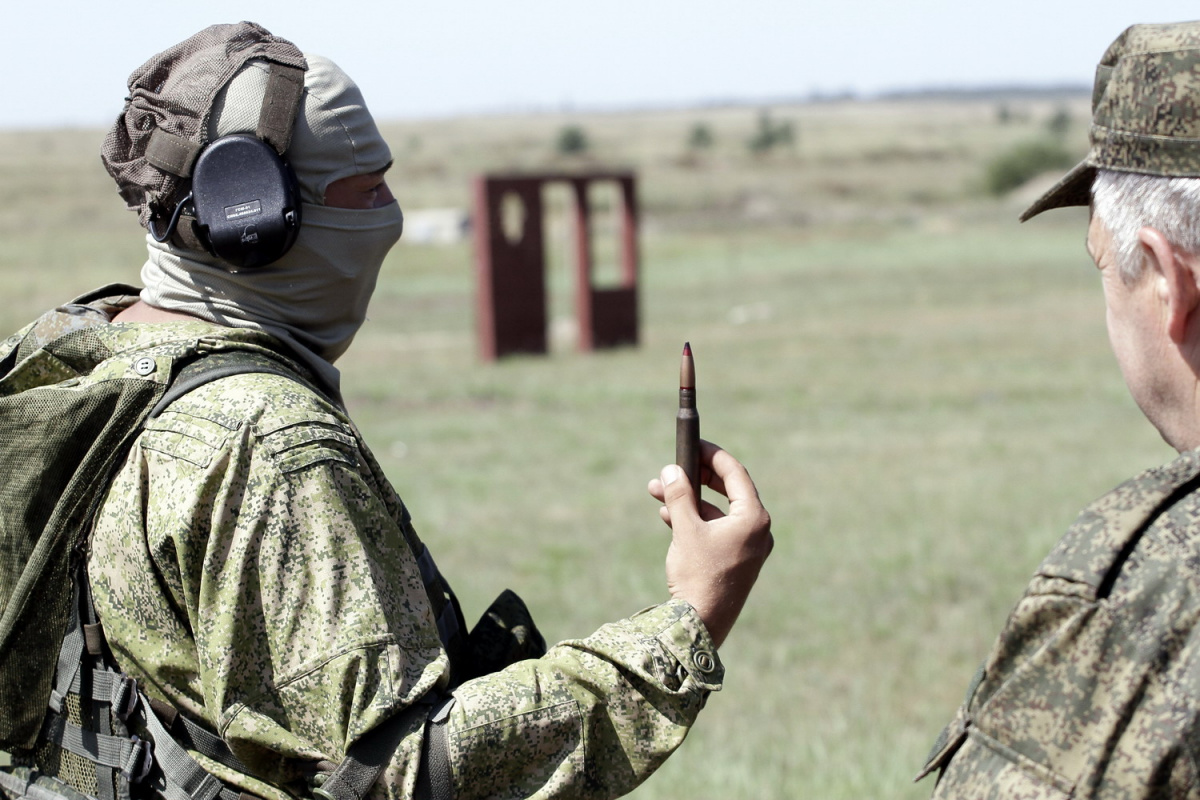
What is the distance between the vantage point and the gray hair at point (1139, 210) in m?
1.64

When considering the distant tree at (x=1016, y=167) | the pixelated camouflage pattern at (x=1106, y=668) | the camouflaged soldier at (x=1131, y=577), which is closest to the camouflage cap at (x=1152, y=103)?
the camouflaged soldier at (x=1131, y=577)

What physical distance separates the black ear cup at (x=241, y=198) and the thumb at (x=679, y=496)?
79cm

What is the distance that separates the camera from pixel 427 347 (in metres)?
20.5

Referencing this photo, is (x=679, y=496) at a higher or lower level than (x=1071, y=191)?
lower

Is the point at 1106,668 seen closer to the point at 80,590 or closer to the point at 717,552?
the point at 717,552

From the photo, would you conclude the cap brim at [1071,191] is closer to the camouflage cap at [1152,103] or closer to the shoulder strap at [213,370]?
the camouflage cap at [1152,103]

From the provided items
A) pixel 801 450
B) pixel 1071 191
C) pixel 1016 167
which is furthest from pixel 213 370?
pixel 1016 167

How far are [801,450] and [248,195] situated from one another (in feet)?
32.3

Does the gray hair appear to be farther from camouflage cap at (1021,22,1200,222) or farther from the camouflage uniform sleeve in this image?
the camouflage uniform sleeve

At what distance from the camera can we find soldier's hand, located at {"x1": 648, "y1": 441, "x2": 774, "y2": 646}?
2.15m

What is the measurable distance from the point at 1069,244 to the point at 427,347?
20.8m

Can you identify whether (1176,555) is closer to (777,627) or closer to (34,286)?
(777,627)

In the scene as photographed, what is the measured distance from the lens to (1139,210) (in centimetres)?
169

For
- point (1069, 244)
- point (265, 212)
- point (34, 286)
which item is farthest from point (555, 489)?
point (1069, 244)
